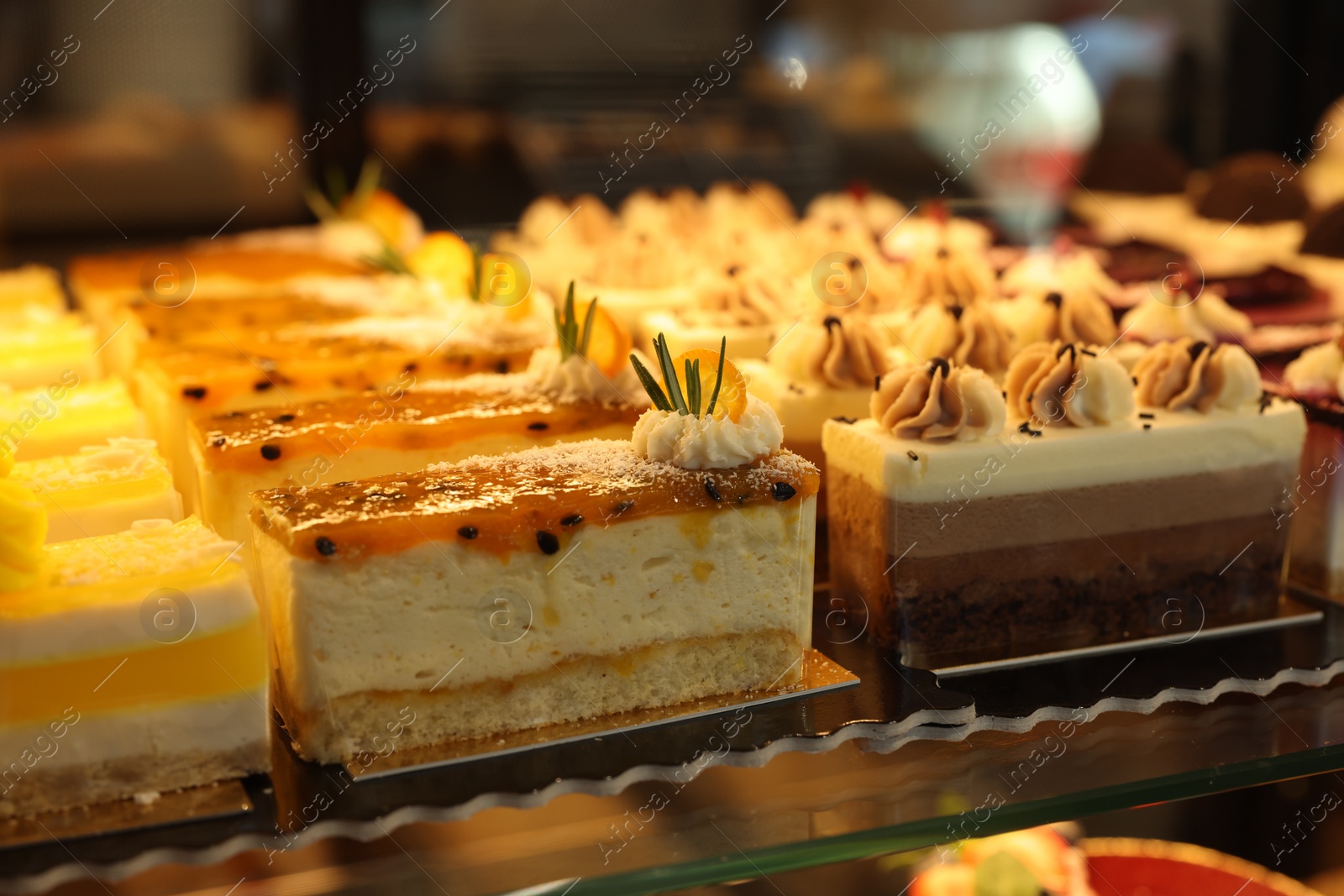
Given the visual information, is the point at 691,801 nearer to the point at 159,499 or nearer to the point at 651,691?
the point at 651,691

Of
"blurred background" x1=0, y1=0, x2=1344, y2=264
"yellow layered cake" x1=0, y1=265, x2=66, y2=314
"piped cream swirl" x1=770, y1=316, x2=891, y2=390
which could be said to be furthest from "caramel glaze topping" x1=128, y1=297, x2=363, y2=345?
"blurred background" x1=0, y1=0, x2=1344, y2=264

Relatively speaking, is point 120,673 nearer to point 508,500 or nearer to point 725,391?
point 508,500

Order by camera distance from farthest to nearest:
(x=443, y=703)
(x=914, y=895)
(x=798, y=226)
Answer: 1. (x=798, y=226)
2. (x=914, y=895)
3. (x=443, y=703)

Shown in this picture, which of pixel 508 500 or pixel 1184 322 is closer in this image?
pixel 508 500

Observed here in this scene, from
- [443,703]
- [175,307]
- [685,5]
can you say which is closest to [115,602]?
[443,703]

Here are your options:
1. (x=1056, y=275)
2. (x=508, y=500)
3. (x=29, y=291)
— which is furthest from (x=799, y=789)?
(x=29, y=291)

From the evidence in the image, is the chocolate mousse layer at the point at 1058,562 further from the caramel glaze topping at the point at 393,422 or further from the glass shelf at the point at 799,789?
the caramel glaze topping at the point at 393,422
